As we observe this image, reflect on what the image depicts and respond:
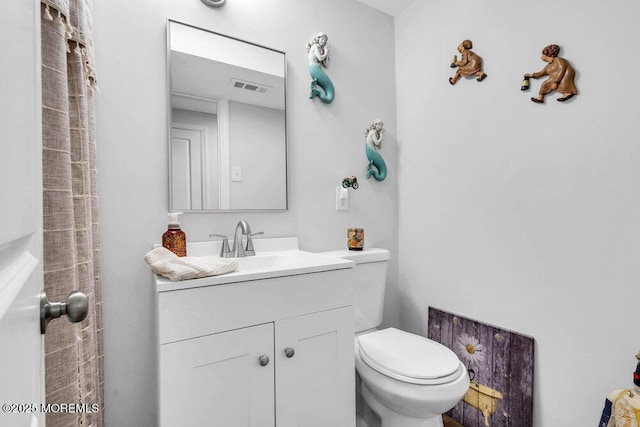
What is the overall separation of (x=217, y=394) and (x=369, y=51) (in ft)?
6.19

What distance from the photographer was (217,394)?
97 centimetres

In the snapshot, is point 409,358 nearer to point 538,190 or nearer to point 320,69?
point 538,190

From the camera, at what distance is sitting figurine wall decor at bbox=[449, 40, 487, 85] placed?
150cm

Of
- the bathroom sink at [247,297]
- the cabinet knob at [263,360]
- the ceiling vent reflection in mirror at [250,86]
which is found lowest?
the cabinet knob at [263,360]

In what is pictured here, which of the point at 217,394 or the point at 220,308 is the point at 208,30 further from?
the point at 217,394

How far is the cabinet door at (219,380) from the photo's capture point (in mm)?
914

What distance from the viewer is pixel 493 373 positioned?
4.66ft

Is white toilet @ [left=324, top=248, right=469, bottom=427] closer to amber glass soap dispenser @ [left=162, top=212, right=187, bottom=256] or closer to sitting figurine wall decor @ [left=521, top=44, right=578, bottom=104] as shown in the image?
amber glass soap dispenser @ [left=162, top=212, right=187, bottom=256]

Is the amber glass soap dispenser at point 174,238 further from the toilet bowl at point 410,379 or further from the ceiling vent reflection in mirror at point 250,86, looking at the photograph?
the toilet bowl at point 410,379

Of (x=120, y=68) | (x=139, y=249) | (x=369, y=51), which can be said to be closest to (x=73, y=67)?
(x=120, y=68)

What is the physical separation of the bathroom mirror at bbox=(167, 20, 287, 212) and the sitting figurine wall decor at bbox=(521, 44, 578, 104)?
1.12m

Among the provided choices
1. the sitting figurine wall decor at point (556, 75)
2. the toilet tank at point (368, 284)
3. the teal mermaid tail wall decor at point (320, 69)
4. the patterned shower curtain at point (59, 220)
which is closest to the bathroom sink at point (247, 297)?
the patterned shower curtain at point (59, 220)

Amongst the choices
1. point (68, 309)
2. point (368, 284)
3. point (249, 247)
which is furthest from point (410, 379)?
point (68, 309)

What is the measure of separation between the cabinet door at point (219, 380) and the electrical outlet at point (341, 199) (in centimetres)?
85
